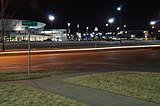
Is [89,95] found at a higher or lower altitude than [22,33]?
lower

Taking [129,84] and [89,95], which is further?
[129,84]

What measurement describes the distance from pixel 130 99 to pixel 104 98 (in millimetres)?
806

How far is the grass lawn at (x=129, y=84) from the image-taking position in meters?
9.01

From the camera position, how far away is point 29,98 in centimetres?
838

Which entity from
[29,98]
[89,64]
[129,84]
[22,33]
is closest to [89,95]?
[29,98]

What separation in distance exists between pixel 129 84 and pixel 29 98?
4.26 m

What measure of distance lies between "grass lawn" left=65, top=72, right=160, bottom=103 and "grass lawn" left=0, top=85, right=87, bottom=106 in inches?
85.9

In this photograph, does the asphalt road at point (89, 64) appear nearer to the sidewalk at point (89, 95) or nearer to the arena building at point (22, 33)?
Answer: the sidewalk at point (89, 95)

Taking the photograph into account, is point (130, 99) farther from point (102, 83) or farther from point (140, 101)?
point (102, 83)

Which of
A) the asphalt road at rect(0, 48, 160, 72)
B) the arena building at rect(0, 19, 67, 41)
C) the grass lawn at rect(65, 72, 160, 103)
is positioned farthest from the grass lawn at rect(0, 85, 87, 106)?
the arena building at rect(0, 19, 67, 41)

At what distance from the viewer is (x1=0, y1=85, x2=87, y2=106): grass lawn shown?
25.3ft

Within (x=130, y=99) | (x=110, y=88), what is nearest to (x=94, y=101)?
(x=130, y=99)

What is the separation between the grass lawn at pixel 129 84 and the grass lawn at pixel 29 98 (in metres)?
2.18

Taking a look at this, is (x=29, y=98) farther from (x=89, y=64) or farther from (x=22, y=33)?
(x=22, y=33)
